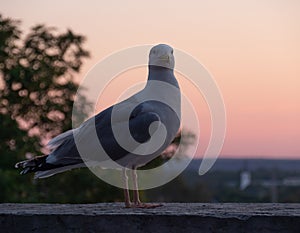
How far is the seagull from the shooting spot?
6.25 m

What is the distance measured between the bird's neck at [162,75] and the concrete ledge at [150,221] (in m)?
1.15

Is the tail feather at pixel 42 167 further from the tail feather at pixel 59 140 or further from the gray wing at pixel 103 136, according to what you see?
the tail feather at pixel 59 140

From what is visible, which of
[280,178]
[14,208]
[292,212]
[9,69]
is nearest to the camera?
[292,212]

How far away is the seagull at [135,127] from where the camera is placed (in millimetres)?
6250

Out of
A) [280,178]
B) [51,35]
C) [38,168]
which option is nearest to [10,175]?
[51,35]

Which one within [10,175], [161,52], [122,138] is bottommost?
[10,175]

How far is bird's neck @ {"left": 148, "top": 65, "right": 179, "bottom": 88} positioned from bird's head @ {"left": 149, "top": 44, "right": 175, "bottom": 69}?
0.04 metres

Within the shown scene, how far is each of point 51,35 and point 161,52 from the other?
14.3 meters

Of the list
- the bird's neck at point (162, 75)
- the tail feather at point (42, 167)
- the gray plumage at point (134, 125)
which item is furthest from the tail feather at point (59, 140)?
the bird's neck at point (162, 75)

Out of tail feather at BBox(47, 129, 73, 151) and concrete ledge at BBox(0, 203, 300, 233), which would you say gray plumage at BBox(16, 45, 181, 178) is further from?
concrete ledge at BBox(0, 203, 300, 233)

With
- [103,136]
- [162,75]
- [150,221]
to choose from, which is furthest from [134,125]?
[150,221]

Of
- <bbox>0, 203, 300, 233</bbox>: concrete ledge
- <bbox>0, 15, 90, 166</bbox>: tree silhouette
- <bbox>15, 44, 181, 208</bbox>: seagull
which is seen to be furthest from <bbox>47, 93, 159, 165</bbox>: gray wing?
<bbox>0, 15, 90, 166</bbox>: tree silhouette

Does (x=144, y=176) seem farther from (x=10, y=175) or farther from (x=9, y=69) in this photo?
(x=9, y=69)

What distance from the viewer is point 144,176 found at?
9281mm
